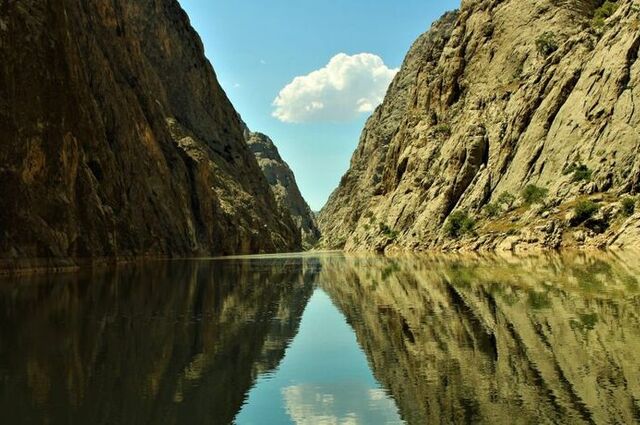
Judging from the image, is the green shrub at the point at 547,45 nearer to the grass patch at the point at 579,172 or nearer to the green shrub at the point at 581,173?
the grass patch at the point at 579,172

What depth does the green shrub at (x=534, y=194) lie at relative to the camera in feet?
276

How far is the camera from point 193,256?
117 metres

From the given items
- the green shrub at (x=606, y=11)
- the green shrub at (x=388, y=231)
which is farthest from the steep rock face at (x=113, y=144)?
the green shrub at (x=606, y=11)

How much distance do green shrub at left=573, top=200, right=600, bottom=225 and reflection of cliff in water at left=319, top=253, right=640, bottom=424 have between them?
41.0 meters

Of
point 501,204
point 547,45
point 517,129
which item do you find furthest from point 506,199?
point 547,45

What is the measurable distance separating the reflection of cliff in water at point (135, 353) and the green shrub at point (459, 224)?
68.1 meters

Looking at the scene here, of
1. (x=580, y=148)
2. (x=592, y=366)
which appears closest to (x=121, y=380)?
(x=592, y=366)

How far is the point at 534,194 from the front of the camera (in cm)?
8494

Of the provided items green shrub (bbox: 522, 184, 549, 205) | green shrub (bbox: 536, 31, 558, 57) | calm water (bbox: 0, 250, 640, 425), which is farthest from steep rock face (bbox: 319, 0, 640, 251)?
calm water (bbox: 0, 250, 640, 425)

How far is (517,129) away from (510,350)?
315 feet

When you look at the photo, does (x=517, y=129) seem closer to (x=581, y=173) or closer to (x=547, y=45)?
(x=547, y=45)

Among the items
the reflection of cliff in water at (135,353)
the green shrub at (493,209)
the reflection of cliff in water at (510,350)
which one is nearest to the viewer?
the reflection of cliff in water at (510,350)

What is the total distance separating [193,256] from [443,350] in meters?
104

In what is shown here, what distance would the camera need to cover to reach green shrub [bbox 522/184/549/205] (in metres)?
84.2
